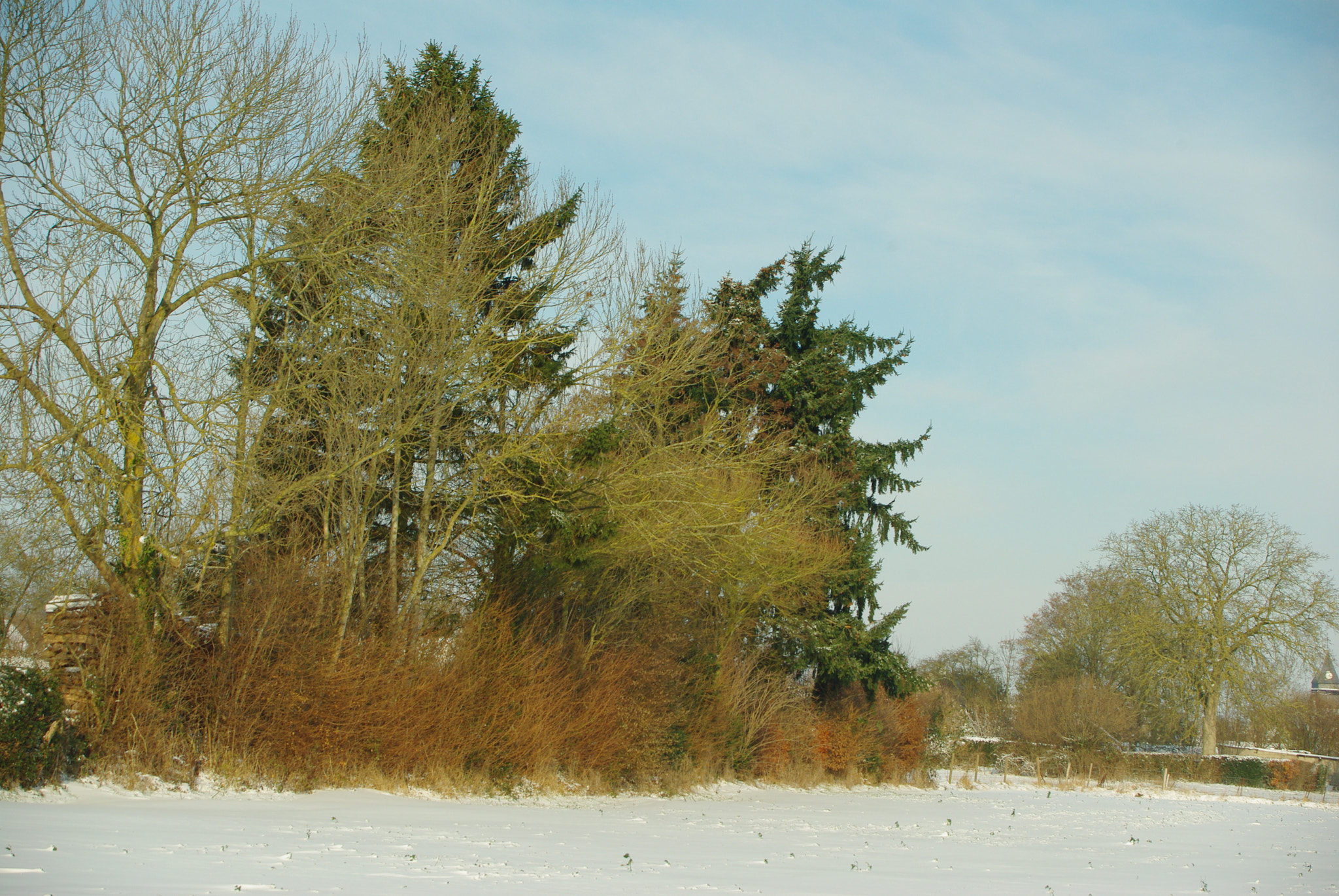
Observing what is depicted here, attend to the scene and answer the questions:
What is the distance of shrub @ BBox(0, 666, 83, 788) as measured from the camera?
11070 mm

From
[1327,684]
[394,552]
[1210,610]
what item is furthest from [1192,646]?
[1327,684]

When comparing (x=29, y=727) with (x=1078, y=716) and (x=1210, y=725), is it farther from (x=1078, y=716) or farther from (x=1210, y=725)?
(x=1210, y=725)

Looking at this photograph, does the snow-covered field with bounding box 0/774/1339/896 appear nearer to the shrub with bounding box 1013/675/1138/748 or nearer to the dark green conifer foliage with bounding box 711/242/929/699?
the dark green conifer foliage with bounding box 711/242/929/699

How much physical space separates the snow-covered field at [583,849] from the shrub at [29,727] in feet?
1.12

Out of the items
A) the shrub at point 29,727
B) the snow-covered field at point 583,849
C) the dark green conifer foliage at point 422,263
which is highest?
the dark green conifer foliage at point 422,263

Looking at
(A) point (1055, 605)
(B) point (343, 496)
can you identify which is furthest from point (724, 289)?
(A) point (1055, 605)

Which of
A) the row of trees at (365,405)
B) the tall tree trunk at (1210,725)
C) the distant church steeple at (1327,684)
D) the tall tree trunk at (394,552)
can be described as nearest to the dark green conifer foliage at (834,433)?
the row of trees at (365,405)

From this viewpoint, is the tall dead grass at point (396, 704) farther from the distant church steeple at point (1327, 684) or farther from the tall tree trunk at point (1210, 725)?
the distant church steeple at point (1327, 684)

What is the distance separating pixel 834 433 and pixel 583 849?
67.7 ft

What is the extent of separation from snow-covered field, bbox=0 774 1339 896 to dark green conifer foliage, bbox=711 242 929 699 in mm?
8975

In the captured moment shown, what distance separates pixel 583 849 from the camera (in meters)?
10.6

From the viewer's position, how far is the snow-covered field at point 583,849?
24.3 ft

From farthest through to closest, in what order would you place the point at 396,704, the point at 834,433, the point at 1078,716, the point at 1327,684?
the point at 1327,684 < the point at 1078,716 < the point at 834,433 < the point at 396,704

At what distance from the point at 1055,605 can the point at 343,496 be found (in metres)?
52.9
